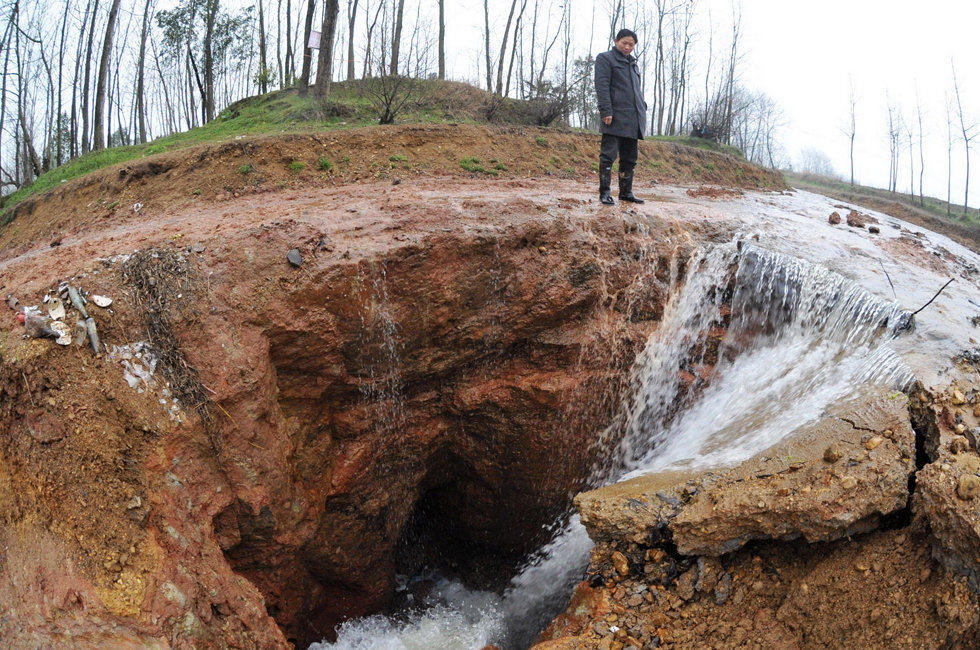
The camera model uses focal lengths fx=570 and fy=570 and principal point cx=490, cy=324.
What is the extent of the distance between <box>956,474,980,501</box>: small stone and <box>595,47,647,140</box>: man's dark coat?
13.9 ft

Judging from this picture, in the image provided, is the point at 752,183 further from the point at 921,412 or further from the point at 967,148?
the point at 967,148

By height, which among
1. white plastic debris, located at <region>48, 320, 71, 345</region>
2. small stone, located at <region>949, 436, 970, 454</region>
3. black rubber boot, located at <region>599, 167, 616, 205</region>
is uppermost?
black rubber boot, located at <region>599, 167, 616, 205</region>

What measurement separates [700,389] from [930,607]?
2917 millimetres

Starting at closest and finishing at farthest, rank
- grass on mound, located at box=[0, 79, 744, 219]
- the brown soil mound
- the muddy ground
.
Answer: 1. the muddy ground
2. the brown soil mound
3. grass on mound, located at box=[0, 79, 744, 219]

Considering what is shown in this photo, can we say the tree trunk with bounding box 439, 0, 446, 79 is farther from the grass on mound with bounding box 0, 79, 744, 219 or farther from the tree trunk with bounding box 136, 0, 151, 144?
the tree trunk with bounding box 136, 0, 151, 144

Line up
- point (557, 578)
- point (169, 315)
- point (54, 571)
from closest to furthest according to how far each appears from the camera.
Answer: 1. point (54, 571)
2. point (169, 315)
3. point (557, 578)

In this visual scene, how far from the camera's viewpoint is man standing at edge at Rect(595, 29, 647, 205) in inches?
230

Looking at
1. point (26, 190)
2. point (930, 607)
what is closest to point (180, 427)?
point (930, 607)

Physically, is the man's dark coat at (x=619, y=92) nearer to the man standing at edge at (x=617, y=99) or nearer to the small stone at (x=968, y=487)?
the man standing at edge at (x=617, y=99)

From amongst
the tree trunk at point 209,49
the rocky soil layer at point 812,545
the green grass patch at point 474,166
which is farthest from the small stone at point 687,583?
the tree trunk at point 209,49

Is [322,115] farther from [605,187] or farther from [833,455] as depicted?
[833,455]

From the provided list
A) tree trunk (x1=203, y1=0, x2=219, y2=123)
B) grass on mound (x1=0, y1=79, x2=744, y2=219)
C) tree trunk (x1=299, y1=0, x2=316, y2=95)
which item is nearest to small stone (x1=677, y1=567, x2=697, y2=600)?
grass on mound (x1=0, y1=79, x2=744, y2=219)

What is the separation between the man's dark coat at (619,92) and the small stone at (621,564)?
13.7ft

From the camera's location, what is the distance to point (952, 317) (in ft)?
15.3
